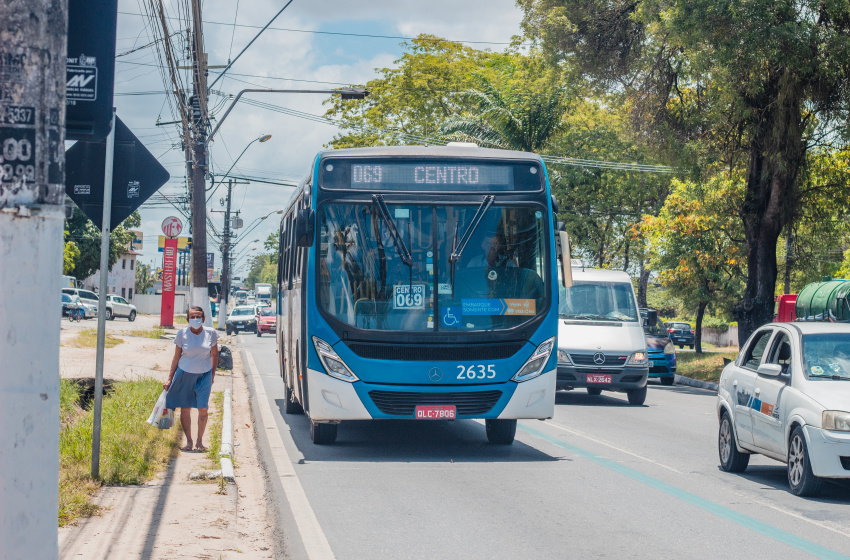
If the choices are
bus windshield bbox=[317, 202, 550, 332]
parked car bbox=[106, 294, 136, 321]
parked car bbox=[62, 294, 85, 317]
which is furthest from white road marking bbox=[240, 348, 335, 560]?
parked car bbox=[106, 294, 136, 321]

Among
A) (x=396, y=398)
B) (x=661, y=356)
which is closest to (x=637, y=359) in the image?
(x=396, y=398)

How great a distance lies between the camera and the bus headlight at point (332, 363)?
10.8 m

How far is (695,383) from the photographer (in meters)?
27.8

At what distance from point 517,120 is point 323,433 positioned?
27.2 m

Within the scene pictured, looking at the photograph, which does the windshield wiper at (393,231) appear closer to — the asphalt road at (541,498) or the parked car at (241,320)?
the asphalt road at (541,498)

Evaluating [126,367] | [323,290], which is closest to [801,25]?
[323,290]

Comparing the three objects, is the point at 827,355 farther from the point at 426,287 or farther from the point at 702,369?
the point at 702,369

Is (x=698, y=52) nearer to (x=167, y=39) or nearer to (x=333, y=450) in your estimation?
(x=167, y=39)

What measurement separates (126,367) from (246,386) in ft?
9.39

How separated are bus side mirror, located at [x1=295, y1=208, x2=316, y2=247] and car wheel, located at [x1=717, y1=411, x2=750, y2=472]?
191 inches

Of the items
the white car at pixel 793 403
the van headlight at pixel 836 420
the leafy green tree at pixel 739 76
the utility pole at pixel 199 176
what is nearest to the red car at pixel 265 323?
the utility pole at pixel 199 176

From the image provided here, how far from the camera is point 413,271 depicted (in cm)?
1110

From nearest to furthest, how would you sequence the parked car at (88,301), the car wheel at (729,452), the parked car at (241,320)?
the car wheel at (729,452)
the parked car at (241,320)
the parked car at (88,301)

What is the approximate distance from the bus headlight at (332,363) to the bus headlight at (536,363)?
180 cm
